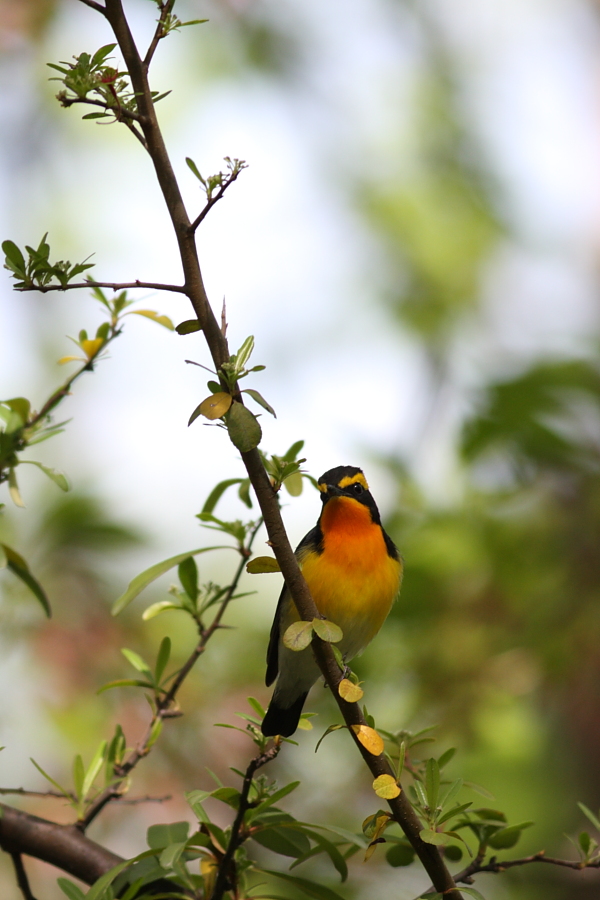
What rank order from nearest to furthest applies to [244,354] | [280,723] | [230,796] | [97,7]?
[97,7] < [244,354] < [230,796] < [280,723]

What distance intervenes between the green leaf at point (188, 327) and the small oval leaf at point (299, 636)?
2.32 ft

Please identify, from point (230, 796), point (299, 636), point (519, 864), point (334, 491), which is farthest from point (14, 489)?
point (334, 491)

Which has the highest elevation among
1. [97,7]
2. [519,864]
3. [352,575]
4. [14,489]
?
Answer: [352,575]

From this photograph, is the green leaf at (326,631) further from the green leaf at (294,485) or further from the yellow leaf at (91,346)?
the yellow leaf at (91,346)

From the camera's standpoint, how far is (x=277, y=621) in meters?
3.84

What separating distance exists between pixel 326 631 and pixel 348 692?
0.54ft

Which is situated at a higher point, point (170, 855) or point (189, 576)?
point (189, 576)

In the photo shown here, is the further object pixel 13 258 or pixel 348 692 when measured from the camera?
pixel 348 692

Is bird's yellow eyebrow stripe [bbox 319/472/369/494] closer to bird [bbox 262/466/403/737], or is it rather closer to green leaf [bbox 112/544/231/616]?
bird [bbox 262/466/403/737]

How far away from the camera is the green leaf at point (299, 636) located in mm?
1892

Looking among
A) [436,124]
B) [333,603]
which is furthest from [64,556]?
[436,124]

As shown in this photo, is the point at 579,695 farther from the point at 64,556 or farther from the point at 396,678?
the point at 64,556

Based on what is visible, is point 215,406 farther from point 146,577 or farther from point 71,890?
point 71,890

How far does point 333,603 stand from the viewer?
380cm
